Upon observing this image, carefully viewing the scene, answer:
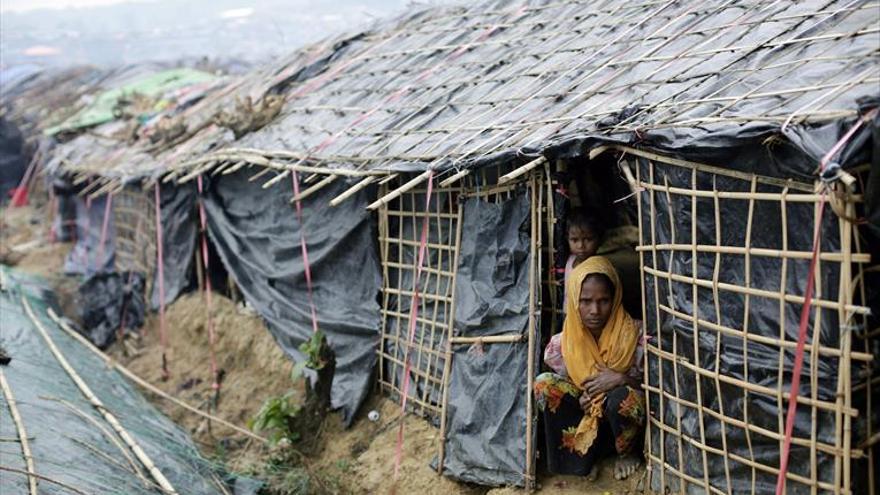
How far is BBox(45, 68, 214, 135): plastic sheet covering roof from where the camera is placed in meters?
15.8

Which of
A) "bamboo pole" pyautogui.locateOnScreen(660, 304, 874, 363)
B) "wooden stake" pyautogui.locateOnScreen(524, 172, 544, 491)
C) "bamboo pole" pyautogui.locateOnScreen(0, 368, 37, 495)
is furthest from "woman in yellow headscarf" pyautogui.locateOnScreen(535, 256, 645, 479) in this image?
"bamboo pole" pyautogui.locateOnScreen(0, 368, 37, 495)

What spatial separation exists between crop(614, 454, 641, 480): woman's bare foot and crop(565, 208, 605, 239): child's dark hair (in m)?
1.25

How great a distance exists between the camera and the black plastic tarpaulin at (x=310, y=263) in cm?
738

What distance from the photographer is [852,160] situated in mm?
3562

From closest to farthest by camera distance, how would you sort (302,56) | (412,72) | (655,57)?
(655,57)
(412,72)
(302,56)

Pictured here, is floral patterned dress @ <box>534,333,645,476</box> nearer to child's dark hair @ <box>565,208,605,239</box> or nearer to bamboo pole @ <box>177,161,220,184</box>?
child's dark hair @ <box>565,208,605,239</box>

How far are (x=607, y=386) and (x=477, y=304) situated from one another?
1.11 m

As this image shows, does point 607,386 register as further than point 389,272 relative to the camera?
No

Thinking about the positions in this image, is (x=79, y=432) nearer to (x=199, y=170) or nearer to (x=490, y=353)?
(x=490, y=353)

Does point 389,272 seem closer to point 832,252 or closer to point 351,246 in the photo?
point 351,246

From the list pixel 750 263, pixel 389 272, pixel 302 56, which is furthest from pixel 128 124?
pixel 750 263

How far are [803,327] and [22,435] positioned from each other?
436 centimetres

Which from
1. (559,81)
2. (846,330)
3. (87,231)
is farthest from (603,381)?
(87,231)

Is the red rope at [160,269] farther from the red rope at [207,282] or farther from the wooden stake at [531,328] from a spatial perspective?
the wooden stake at [531,328]
